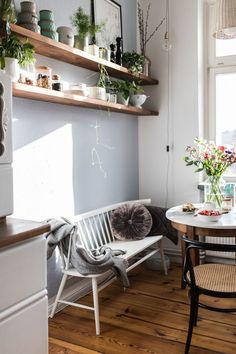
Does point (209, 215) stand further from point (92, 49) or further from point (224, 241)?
point (92, 49)

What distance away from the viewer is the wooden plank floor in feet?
7.56

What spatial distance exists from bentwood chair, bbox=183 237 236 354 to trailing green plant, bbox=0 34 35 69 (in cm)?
144

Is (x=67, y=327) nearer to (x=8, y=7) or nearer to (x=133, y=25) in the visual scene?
(x=8, y=7)

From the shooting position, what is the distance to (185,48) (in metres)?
3.72

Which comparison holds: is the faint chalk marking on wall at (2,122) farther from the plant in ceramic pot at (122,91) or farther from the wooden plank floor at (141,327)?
the plant in ceramic pot at (122,91)

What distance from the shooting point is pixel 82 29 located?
9.29ft

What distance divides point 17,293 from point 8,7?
1.57 meters

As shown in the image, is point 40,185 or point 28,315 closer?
point 28,315

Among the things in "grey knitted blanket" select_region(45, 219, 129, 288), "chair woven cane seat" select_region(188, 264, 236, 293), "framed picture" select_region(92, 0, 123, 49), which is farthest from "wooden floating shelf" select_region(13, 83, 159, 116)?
"chair woven cane seat" select_region(188, 264, 236, 293)

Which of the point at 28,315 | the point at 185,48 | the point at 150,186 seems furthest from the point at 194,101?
the point at 28,315

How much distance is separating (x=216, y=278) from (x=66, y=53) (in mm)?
1776

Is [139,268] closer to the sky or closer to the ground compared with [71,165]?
closer to the ground

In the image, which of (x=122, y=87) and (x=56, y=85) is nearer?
(x=56, y=85)

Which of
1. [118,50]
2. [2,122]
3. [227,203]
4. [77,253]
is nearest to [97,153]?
[118,50]
